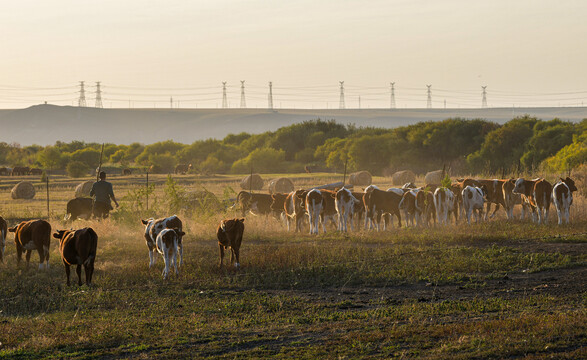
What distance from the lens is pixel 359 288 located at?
48.0 feet

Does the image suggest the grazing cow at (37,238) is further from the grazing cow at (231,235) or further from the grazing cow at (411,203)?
the grazing cow at (411,203)

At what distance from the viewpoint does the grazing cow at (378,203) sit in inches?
1010

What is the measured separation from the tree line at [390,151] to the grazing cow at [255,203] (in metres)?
19.1

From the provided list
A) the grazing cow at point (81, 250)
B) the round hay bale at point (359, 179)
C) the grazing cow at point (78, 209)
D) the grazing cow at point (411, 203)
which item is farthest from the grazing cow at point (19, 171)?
the grazing cow at point (81, 250)

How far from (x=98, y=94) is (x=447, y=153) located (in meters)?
116

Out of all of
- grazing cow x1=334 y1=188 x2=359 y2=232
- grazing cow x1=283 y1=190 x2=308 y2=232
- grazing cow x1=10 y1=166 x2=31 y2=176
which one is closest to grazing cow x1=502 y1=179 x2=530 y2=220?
grazing cow x1=334 y1=188 x2=359 y2=232

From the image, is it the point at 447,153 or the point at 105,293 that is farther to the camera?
the point at 447,153

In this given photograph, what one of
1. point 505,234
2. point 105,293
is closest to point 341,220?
point 505,234

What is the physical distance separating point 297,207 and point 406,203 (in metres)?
4.05

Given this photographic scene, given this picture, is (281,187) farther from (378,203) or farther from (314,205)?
(314,205)

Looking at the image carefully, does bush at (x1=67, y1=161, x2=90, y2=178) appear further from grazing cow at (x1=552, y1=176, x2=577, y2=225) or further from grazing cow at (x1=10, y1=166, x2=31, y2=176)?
grazing cow at (x1=552, y1=176, x2=577, y2=225)

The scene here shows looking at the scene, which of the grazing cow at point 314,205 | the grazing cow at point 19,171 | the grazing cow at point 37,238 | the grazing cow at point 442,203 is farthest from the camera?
the grazing cow at point 19,171

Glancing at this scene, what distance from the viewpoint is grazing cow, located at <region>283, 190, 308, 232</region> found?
25.2 meters

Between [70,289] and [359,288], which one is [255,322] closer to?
[359,288]
